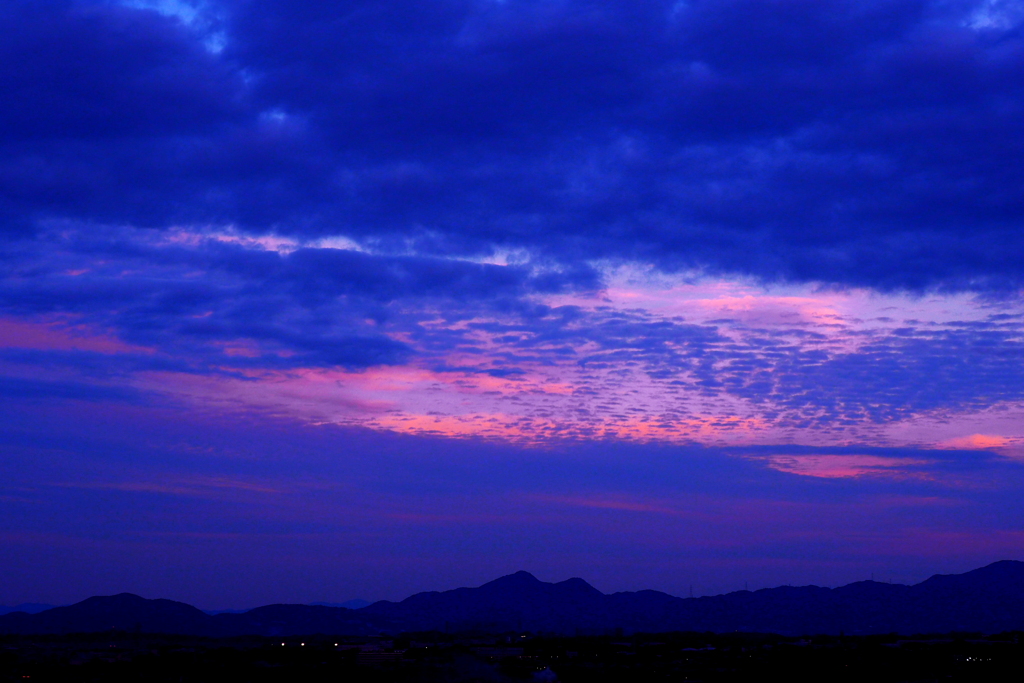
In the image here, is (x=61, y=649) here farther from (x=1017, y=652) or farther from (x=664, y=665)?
(x=1017, y=652)

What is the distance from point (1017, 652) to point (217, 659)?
8222cm

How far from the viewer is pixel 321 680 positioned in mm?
82062

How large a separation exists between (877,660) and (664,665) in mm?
19726

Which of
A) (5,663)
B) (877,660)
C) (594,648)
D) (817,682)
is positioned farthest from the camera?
(594,648)

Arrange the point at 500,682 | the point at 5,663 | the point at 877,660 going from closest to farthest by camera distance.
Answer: the point at 500,682, the point at 877,660, the point at 5,663

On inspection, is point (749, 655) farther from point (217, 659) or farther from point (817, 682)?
point (217, 659)

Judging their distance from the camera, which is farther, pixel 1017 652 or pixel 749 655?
pixel 749 655

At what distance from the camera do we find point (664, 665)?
101 m

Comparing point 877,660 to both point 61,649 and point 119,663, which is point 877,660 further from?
point 61,649

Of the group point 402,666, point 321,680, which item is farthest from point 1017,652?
point 321,680

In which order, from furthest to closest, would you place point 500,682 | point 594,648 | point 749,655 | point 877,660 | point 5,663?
1. point 594,648
2. point 749,655
3. point 5,663
4. point 877,660
5. point 500,682

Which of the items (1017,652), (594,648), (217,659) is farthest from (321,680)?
(1017,652)

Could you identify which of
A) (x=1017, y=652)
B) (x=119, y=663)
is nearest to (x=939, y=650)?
(x=1017, y=652)

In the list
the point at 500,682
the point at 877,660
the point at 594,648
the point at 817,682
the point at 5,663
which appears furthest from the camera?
the point at 594,648
